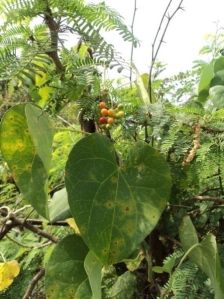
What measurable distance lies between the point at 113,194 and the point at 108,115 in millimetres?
112

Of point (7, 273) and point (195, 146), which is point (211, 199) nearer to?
point (195, 146)

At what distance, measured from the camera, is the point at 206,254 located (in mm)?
514

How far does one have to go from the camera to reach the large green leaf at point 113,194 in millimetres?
468

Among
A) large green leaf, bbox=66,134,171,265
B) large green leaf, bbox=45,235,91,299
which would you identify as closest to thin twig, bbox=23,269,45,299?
large green leaf, bbox=45,235,91,299

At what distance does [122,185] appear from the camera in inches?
19.4

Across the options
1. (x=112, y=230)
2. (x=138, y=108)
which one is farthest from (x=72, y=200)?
(x=138, y=108)

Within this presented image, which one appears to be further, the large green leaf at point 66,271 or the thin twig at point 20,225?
the thin twig at point 20,225

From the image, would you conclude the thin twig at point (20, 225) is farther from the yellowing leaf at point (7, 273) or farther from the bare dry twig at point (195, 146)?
the bare dry twig at point (195, 146)

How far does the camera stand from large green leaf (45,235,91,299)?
55 cm

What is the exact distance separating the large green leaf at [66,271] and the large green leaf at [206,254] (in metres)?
0.12

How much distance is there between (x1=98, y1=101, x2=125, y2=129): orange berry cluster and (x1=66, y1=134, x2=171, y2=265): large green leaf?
0.05 metres

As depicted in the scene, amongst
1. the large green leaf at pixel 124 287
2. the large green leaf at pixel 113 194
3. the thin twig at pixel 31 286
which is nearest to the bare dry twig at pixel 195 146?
the large green leaf at pixel 113 194

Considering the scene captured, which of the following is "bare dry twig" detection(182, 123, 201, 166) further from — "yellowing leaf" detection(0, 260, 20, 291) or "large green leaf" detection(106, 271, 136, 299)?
"yellowing leaf" detection(0, 260, 20, 291)

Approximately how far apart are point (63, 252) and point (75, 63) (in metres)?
0.24
